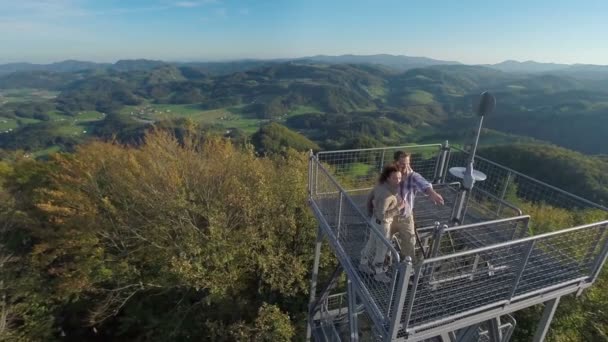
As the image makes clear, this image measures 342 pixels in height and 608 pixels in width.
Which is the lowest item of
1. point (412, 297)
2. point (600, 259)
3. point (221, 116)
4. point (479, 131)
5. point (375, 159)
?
point (221, 116)

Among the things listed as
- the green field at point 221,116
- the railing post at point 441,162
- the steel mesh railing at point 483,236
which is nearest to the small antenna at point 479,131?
the steel mesh railing at point 483,236

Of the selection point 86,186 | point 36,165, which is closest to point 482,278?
point 86,186

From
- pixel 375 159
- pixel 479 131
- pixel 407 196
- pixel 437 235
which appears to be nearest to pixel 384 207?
pixel 407 196

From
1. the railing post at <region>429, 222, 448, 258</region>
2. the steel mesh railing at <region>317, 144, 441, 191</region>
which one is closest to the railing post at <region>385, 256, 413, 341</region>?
the railing post at <region>429, 222, 448, 258</region>

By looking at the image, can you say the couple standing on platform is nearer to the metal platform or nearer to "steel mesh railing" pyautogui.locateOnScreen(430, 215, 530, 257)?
the metal platform

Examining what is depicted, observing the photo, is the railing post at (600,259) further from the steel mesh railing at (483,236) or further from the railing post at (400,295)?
the railing post at (400,295)

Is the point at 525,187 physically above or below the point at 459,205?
below

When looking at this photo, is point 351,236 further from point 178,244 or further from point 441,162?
point 178,244
